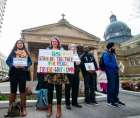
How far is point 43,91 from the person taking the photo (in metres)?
7.18

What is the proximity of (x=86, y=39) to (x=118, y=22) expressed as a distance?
36.4 m

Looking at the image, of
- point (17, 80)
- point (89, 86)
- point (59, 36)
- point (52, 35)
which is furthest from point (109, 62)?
point (59, 36)

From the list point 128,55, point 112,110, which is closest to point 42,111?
point 112,110

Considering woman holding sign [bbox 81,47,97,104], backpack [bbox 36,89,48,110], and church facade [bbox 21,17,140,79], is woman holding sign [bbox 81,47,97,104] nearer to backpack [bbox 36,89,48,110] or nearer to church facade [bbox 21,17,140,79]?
backpack [bbox 36,89,48,110]

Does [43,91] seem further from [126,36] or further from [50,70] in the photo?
[126,36]

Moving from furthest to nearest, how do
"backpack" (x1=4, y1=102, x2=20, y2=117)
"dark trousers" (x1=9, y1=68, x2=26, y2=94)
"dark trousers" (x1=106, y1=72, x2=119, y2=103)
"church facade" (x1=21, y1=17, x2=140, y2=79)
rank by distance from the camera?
"church facade" (x1=21, y1=17, x2=140, y2=79) → "dark trousers" (x1=106, y1=72, x2=119, y2=103) → "dark trousers" (x1=9, y1=68, x2=26, y2=94) → "backpack" (x1=4, y1=102, x2=20, y2=117)

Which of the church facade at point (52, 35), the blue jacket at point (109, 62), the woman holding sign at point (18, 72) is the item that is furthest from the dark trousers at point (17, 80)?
the church facade at point (52, 35)

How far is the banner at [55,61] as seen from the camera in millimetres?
6164

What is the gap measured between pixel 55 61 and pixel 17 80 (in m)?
1.05

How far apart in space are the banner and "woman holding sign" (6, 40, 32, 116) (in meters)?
0.40

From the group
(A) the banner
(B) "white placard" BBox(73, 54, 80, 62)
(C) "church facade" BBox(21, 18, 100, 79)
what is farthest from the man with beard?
(C) "church facade" BBox(21, 18, 100, 79)

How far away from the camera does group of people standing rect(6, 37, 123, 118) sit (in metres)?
5.98

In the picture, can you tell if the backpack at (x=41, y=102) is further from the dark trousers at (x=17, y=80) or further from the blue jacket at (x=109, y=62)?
the blue jacket at (x=109, y=62)

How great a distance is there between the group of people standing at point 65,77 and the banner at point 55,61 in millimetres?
125
